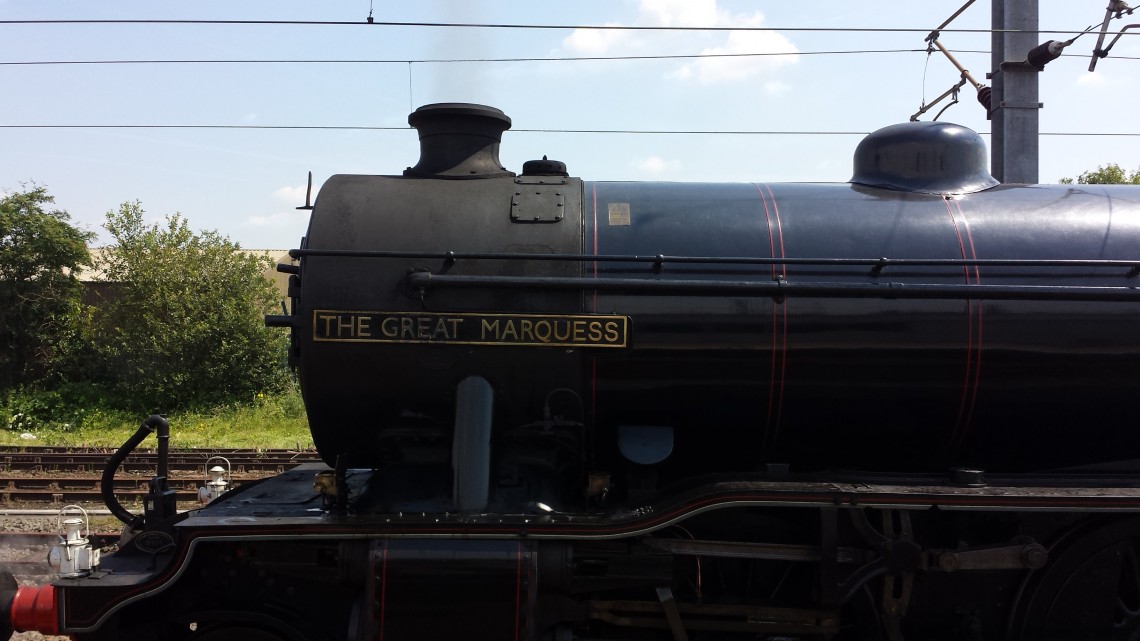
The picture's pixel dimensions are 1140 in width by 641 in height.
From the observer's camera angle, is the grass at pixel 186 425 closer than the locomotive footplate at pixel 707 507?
No

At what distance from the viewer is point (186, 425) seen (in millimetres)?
16500

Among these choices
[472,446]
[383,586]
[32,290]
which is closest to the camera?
[383,586]

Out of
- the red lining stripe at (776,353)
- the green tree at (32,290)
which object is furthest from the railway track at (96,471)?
the green tree at (32,290)

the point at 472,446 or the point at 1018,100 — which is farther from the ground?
the point at 1018,100

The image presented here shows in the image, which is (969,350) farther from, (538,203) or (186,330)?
(186,330)

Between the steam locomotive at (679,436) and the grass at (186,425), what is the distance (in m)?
9.95

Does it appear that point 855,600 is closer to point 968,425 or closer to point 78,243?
point 968,425

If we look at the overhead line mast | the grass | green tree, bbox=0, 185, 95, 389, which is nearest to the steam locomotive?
the overhead line mast

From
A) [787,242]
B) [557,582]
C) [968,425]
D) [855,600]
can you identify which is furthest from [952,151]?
[557,582]

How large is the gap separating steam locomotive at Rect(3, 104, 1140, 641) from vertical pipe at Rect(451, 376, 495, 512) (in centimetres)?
1

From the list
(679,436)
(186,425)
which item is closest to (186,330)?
(186,425)

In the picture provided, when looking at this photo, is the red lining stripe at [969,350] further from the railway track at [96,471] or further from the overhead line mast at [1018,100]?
the railway track at [96,471]

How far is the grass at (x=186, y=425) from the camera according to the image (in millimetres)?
14328

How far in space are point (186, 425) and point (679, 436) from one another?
48.9 feet
